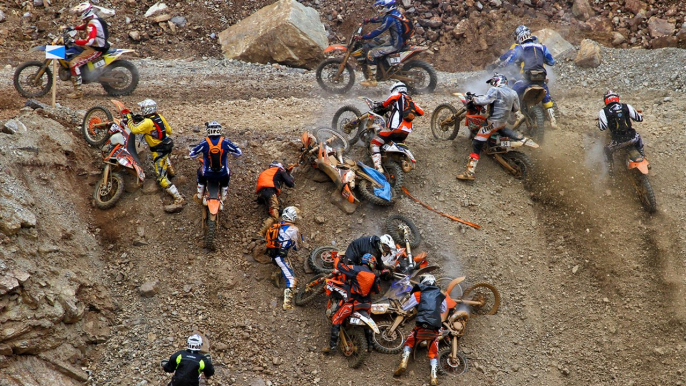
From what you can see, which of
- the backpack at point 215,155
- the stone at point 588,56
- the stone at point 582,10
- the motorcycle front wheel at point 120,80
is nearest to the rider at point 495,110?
the backpack at point 215,155

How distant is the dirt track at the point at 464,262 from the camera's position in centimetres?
1038

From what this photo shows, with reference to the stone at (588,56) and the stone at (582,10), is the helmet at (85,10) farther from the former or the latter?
the stone at (582,10)

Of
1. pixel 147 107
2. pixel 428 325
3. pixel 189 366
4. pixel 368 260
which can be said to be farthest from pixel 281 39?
pixel 189 366

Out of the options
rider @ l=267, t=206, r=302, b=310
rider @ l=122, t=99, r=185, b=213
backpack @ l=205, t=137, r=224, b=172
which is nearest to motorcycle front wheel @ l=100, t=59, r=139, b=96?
rider @ l=122, t=99, r=185, b=213

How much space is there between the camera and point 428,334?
32.7 feet

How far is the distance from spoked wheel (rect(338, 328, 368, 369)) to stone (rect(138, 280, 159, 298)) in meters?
3.51

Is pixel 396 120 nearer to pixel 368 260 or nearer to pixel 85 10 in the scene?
pixel 368 260

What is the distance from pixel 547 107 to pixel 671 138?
302 centimetres

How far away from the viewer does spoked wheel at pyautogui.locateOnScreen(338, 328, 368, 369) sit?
→ 10145 mm

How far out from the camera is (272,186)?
1201 cm

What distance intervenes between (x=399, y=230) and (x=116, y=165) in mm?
5915

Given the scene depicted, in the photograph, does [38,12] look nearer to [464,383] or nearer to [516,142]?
[516,142]

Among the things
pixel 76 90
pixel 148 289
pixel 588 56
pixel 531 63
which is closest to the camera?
pixel 148 289

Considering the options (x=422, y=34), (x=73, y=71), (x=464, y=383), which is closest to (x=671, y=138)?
(x=464, y=383)
